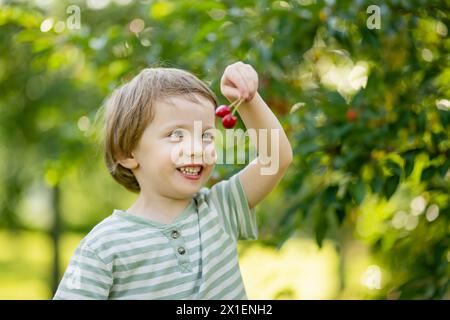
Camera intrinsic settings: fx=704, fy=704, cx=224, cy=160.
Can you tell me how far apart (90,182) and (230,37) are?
595 cm

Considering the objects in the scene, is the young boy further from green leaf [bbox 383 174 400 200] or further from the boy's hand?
green leaf [bbox 383 174 400 200]

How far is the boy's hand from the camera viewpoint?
1518mm

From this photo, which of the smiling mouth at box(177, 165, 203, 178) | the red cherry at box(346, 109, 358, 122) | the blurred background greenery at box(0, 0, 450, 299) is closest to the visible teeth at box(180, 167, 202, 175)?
the smiling mouth at box(177, 165, 203, 178)

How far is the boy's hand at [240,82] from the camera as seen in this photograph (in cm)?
152

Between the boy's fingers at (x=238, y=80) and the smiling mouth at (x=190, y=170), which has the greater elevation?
the boy's fingers at (x=238, y=80)

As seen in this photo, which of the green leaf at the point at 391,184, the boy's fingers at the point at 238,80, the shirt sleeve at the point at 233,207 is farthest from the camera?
the green leaf at the point at 391,184

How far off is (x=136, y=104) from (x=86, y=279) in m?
0.41

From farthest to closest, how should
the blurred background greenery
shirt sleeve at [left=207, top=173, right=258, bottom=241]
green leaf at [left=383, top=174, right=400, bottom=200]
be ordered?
1. the blurred background greenery
2. green leaf at [left=383, top=174, right=400, bottom=200]
3. shirt sleeve at [left=207, top=173, right=258, bottom=241]

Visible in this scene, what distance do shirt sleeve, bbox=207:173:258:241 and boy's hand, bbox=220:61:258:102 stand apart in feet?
0.81

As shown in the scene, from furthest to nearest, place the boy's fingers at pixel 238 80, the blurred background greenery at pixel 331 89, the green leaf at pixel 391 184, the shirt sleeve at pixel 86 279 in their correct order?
1. the blurred background greenery at pixel 331 89
2. the green leaf at pixel 391 184
3. the boy's fingers at pixel 238 80
4. the shirt sleeve at pixel 86 279

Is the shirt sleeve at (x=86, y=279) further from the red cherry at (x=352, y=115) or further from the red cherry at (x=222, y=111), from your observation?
the red cherry at (x=352, y=115)

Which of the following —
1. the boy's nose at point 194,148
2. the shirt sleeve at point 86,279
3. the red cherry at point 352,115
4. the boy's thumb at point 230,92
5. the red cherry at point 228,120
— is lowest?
the shirt sleeve at point 86,279

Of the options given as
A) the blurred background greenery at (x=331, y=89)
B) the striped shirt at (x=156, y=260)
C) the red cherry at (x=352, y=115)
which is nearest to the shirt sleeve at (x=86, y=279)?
the striped shirt at (x=156, y=260)

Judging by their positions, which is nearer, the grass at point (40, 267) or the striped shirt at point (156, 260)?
the striped shirt at point (156, 260)
